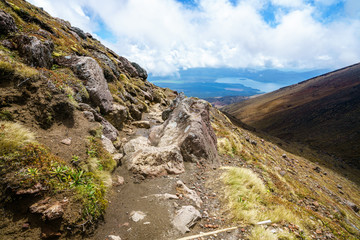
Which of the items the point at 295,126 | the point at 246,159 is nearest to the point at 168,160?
the point at 246,159

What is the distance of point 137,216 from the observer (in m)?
6.04

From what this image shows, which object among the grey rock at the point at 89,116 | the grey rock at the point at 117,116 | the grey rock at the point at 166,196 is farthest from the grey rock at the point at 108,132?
the grey rock at the point at 166,196

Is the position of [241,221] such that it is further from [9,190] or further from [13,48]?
[13,48]

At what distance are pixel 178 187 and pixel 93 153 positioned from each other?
4740 millimetres

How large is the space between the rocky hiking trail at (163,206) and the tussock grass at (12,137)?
398 centimetres

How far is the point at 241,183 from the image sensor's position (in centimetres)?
852

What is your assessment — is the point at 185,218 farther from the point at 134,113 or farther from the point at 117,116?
the point at 134,113

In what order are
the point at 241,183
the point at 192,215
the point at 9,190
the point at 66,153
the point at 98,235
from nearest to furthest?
1. the point at 9,190
2. the point at 98,235
3. the point at 192,215
4. the point at 66,153
5. the point at 241,183

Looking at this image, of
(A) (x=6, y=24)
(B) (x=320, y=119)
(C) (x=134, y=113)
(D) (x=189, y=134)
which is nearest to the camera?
(A) (x=6, y=24)

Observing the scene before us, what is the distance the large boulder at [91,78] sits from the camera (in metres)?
13.9

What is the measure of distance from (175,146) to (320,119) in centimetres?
16164

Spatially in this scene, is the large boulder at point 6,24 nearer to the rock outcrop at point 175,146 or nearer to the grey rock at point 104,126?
the grey rock at point 104,126

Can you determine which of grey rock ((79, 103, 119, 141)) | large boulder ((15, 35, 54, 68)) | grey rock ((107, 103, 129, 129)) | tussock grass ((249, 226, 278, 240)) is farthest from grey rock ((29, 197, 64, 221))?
grey rock ((107, 103, 129, 129))

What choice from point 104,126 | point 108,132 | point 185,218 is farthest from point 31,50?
point 185,218
